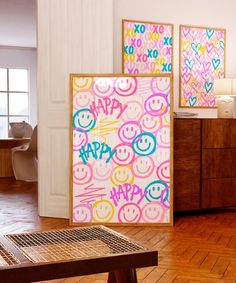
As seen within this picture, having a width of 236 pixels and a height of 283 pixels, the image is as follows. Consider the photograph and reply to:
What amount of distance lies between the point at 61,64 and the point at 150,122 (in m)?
1.10

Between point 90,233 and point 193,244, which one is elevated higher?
point 90,233

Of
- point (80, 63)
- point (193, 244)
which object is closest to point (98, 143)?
point (80, 63)

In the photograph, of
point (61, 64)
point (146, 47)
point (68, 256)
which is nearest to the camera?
point (68, 256)

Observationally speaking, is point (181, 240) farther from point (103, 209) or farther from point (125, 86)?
point (125, 86)

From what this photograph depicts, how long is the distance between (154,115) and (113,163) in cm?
58

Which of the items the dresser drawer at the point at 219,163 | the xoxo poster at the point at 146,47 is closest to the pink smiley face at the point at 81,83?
the xoxo poster at the point at 146,47

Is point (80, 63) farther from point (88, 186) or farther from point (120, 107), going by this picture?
point (88, 186)

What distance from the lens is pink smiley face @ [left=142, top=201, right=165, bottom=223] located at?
455cm

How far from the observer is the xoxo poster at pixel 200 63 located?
5727 millimetres

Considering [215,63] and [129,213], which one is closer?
[129,213]

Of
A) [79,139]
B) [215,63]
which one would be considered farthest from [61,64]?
[215,63]

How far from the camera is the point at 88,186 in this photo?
455 cm

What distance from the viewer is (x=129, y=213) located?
4.54m

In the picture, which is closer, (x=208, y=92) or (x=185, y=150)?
(x=185, y=150)
